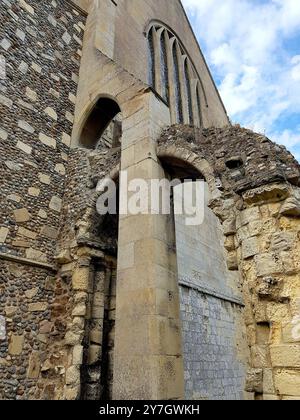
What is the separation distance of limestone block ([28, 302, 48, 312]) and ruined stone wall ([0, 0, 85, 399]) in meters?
0.01

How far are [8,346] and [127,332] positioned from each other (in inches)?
72.1

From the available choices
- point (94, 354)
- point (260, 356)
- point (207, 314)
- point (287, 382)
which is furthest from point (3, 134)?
point (207, 314)

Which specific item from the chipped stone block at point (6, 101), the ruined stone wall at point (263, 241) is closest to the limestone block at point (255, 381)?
the ruined stone wall at point (263, 241)

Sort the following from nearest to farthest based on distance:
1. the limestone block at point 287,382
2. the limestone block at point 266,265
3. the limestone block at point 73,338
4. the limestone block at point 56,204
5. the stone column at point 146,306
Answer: the limestone block at point 287,382 < the limestone block at point 266,265 < the stone column at point 146,306 < the limestone block at point 73,338 < the limestone block at point 56,204

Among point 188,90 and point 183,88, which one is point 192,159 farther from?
point 188,90

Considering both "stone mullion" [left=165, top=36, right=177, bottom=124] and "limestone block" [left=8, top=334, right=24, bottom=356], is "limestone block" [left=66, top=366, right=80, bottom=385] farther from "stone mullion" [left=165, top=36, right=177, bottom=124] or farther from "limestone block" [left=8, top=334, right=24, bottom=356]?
"stone mullion" [left=165, top=36, right=177, bottom=124]

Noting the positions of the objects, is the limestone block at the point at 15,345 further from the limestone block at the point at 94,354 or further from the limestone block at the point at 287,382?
the limestone block at the point at 287,382

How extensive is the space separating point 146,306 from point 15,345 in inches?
83.7

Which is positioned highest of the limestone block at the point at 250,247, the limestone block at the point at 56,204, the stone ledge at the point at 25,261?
the limestone block at the point at 56,204

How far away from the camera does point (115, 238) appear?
5.96m

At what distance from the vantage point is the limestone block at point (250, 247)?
3.19 metres

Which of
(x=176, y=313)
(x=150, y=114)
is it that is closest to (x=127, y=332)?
(x=176, y=313)

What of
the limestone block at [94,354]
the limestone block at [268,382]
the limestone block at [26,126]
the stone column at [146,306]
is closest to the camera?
the limestone block at [268,382]
